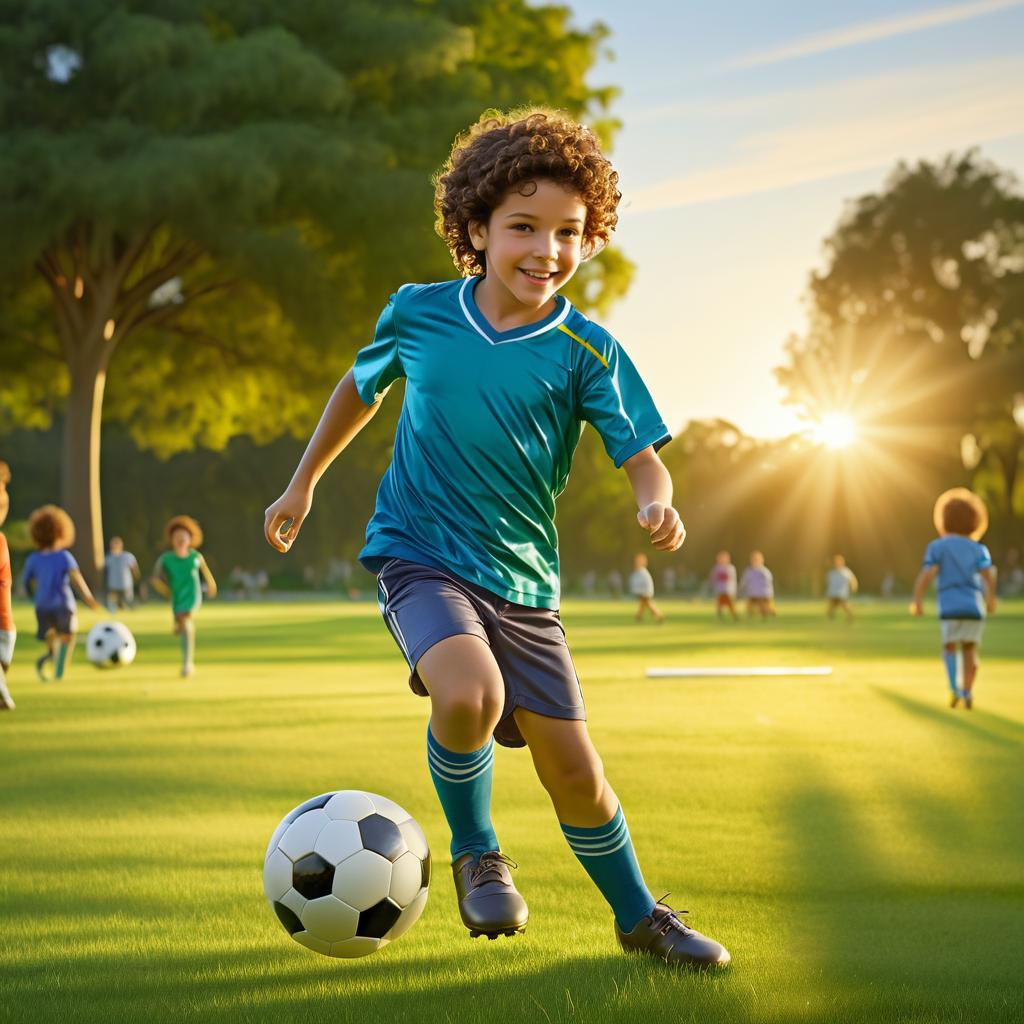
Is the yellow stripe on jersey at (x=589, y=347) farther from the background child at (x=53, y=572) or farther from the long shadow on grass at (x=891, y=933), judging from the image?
the background child at (x=53, y=572)

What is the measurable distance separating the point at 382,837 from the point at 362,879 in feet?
0.62

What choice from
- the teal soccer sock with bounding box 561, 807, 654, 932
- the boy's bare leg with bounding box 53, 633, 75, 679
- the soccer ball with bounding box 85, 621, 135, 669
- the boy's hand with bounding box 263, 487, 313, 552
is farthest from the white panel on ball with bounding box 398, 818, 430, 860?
the soccer ball with bounding box 85, 621, 135, 669

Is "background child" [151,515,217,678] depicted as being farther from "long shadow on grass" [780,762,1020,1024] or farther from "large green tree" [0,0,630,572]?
"large green tree" [0,0,630,572]

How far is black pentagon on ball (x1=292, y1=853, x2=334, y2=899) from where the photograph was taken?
4039mm

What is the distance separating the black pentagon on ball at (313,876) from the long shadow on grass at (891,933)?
51.2 inches

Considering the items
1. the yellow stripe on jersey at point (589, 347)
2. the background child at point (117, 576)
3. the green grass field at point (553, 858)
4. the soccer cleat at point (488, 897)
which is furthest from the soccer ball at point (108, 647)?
the background child at point (117, 576)

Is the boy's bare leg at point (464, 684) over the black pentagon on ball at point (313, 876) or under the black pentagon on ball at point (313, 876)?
over

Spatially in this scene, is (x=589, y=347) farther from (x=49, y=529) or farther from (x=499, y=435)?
(x=49, y=529)

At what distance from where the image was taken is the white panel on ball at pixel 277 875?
4.12 m

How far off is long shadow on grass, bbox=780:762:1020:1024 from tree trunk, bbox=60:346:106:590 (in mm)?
25536

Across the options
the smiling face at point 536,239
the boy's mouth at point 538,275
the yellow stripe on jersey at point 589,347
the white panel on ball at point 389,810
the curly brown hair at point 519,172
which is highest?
Result: the curly brown hair at point 519,172

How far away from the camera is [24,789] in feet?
25.4

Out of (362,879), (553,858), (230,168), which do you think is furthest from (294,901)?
(230,168)

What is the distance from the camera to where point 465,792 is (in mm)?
4105
